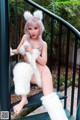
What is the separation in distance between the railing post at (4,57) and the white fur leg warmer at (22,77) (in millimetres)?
357

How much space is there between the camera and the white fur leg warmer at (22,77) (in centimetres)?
197

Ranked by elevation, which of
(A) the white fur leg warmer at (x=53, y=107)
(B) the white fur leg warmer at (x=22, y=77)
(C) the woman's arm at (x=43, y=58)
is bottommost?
(A) the white fur leg warmer at (x=53, y=107)

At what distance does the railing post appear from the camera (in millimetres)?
1472

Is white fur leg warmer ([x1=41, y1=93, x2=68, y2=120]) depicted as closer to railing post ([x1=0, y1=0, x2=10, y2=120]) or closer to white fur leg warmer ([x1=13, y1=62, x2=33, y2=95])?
white fur leg warmer ([x1=13, y1=62, x2=33, y2=95])

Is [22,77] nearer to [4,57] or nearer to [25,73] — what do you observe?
[25,73]

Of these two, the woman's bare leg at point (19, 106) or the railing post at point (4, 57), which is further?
the woman's bare leg at point (19, 106)

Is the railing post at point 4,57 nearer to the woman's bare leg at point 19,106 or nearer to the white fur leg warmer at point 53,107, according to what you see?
the woman's bare leg at point 19,106

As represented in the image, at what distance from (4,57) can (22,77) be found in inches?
18.5

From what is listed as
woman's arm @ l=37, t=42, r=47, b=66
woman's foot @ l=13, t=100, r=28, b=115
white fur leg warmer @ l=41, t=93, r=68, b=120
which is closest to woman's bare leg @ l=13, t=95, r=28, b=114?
woman's foot @ l=13, t=100, r=28, b=115

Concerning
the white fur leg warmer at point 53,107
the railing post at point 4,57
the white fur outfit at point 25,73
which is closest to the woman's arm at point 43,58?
the white fur outfit at point 25,73

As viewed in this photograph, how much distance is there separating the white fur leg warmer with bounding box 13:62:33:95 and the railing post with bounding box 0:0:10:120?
0.36 meters

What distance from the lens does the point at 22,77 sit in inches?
77.3

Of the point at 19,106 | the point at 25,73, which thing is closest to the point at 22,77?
the point at 25,73

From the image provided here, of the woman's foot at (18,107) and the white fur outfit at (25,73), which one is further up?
the white fur outfit at (25,73)
